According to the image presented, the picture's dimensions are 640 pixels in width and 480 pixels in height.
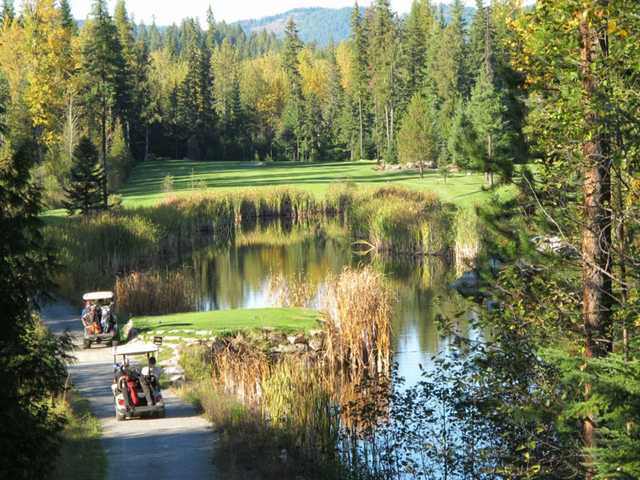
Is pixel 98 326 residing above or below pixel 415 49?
below

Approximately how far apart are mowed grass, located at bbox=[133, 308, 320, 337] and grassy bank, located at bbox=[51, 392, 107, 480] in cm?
474

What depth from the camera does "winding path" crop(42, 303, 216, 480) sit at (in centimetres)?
1252

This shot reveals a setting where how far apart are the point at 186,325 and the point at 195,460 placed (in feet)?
28.1

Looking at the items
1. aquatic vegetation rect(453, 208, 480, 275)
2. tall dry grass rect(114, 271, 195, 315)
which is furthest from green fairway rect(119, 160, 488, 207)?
tall dry grass rect(114, 271, 195, 315)

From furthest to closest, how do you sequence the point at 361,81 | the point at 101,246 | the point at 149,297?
the point at 361,81 → the point at 101,246 → the point at 149,297

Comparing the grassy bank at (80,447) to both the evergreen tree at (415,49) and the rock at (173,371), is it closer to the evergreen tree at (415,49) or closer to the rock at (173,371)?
the rock at (173,371)

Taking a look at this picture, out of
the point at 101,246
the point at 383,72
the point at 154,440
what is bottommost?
the point at 154,440

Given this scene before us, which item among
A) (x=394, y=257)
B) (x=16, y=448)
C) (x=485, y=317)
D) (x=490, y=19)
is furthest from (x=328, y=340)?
(x=490, y=19)

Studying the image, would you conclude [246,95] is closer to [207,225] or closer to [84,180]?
[207,225]

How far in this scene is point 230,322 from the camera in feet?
70.6

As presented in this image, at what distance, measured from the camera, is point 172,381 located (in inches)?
723

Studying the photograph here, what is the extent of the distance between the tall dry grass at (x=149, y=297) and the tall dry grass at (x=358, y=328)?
7.11 meters

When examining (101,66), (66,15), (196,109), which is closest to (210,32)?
(196,109)

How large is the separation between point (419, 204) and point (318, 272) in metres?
10.1
